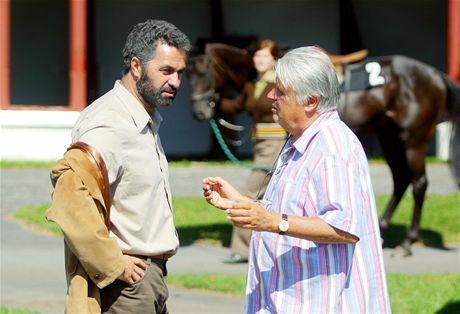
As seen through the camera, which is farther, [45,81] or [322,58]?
[45,81]

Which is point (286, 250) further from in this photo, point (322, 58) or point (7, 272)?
point (7, 272)

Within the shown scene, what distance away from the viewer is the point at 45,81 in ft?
73.9

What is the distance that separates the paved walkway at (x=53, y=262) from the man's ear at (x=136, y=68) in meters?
4.15

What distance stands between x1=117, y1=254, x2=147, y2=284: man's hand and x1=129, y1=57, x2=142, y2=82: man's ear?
0.77m

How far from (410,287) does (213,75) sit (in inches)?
133

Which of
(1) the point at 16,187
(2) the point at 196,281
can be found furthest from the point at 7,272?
(1) the point at 16,187

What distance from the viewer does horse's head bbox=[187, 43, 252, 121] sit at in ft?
37.8

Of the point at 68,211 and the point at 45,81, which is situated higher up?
the point at 68,211

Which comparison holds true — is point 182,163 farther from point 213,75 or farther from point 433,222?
point 213,75

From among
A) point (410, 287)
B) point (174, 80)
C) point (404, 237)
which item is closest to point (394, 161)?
point (404, 237)

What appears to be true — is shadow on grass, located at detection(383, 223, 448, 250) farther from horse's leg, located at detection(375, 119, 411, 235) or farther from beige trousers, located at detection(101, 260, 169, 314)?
beige trousers, located at detection(101, 260, 169, 314)

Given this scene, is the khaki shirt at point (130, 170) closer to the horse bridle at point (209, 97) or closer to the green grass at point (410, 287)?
the green grass at point (410, 287)

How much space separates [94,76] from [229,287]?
12.9 metres

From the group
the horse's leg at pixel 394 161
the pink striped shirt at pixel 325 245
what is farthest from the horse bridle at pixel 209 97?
the pink striped shirt at pixel 325 245
